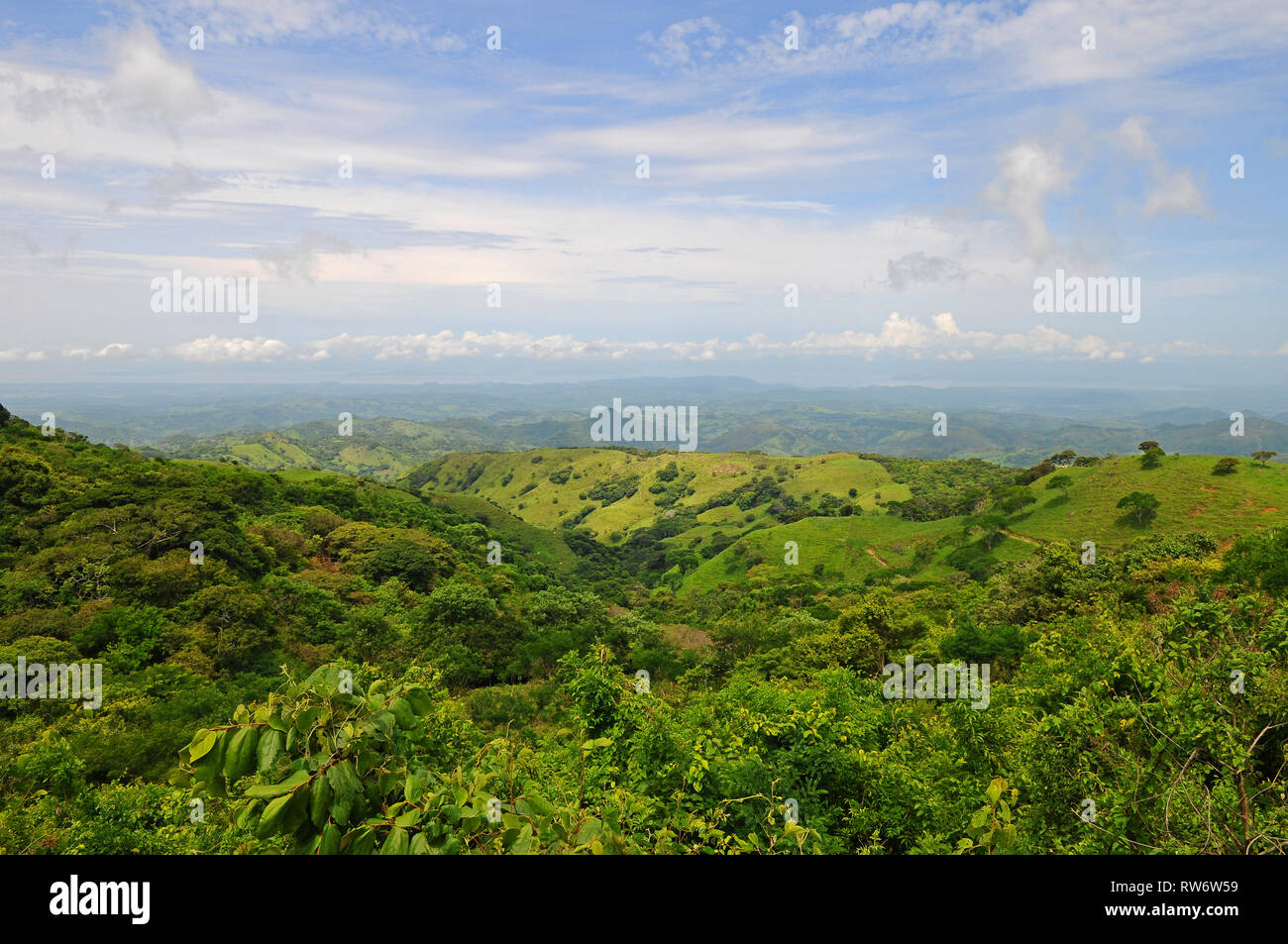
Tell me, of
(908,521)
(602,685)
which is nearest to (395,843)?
(602,685)

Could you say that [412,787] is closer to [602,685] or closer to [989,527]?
[602,685]

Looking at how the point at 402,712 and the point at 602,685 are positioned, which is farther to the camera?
the point at 602,685

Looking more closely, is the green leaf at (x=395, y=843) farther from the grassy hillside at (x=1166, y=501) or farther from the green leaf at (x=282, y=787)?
the grassy hillside at (x=1166, y=501)

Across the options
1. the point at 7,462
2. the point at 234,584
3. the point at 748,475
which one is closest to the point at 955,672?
the point at 234,584

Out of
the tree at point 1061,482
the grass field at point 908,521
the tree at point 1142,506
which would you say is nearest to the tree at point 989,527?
the grass field at point 908,521

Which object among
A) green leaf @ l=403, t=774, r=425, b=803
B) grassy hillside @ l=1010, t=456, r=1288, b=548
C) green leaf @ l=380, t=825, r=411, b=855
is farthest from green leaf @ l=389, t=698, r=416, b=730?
grassy hillside @ l=1010, t=456, r=1288, b=548
